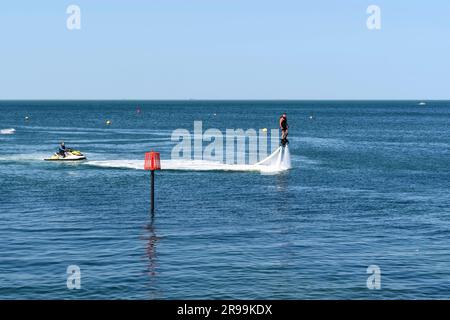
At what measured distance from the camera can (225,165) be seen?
75.1 metres

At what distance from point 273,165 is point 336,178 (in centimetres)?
823

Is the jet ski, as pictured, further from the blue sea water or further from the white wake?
the blue sea water

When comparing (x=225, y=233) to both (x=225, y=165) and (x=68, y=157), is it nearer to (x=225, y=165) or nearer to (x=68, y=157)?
(x=225, y=165)

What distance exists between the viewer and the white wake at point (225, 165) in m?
71.2

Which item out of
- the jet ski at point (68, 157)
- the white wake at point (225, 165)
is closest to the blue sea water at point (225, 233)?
the white wake at point (225, 165)

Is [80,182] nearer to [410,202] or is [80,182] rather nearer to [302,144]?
[410,202]

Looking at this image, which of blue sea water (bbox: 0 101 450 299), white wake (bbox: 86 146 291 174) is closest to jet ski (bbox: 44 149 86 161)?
white wake (bbox: 86 146 291 174)

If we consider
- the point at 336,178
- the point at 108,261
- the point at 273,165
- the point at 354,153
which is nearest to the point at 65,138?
the point at 354,153

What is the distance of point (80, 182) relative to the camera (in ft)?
202

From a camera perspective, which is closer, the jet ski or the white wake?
the white wake

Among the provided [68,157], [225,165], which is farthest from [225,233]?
[68,157]

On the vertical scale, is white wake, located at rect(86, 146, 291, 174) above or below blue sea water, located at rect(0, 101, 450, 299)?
above

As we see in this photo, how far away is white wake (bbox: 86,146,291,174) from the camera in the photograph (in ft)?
234

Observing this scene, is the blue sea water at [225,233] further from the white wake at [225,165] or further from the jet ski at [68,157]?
the jet ski at [68,157]
